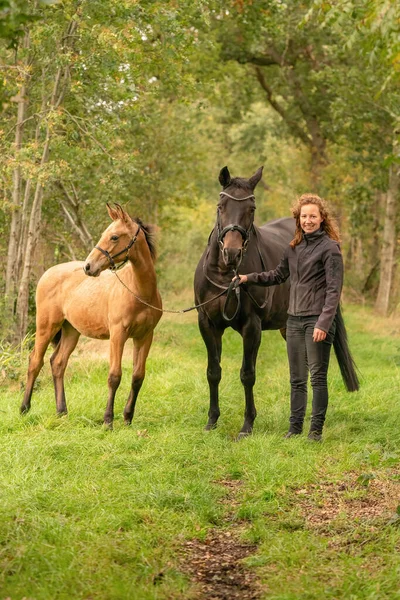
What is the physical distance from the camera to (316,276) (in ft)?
23.1

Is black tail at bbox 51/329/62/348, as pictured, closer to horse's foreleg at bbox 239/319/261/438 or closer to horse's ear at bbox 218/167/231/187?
horse's foreleg at bbox 239/319/261/438

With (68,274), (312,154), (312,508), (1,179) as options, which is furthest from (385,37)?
(312,154)

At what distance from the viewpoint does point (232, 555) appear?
4.73m

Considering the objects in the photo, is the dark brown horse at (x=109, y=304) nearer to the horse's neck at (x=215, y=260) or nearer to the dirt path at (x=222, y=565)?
the horse's neck at (x=215, y=260)

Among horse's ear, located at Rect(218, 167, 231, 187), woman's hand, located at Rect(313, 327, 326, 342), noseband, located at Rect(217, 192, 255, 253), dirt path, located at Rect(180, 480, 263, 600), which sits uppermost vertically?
horse's ear, located at Rect(218, 167, 231, 187)

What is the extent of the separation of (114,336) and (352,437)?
93.8 inches

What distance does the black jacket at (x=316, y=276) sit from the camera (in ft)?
22.4

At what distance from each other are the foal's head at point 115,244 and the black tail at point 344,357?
227 centimetres

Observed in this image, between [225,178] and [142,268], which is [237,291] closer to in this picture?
[142,268]

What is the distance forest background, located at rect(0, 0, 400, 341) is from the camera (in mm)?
10152

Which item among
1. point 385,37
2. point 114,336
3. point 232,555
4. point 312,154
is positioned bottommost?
point 232,555

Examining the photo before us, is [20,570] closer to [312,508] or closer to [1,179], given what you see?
[312,508]

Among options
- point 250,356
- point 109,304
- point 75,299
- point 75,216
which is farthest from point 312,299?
point 75,216

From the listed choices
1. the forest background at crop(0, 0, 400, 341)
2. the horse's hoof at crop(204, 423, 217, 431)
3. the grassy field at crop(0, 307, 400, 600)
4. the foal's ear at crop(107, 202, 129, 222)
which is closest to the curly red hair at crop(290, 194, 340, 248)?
the forest background at crop(0, 0, 400, 341)
